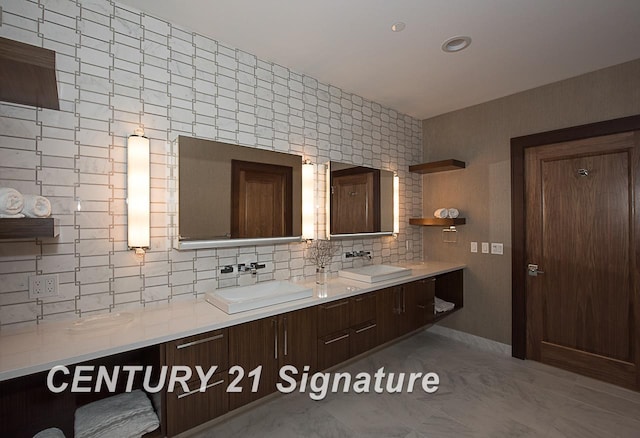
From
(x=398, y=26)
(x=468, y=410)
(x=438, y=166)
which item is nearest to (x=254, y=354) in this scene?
(x=468, y=410)

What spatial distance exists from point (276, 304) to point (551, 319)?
2749 millimetres

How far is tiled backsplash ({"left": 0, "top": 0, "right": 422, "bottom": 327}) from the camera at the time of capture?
1.63 metres

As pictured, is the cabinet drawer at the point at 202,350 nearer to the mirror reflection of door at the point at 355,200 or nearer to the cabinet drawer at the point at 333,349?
the cabinet drawer at the point at 333,349

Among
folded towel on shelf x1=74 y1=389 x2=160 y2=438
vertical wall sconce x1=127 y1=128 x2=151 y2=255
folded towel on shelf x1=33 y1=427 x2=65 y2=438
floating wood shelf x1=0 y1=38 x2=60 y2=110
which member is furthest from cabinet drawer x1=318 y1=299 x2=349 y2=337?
floating wood shelf x1=0 y1=38 x2=60 y2=110

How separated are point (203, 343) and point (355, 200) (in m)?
2.01

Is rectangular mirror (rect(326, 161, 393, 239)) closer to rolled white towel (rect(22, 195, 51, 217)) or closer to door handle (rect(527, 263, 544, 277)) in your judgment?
door handle (rect(527, 263, 544, 277))

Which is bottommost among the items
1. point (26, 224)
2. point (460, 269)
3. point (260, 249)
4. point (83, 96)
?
point (460, 269)

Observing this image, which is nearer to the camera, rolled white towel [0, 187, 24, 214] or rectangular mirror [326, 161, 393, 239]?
rolled white towel [0, 187, 24, 214]

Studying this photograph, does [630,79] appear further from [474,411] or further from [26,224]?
[26,224]

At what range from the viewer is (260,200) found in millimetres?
2486

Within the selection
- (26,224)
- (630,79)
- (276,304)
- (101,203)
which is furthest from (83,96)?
(630,79)

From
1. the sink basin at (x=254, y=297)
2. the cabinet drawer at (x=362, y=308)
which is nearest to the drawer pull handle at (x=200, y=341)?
the sink basin at (x=254, y=297)

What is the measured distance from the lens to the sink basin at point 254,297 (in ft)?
6.18

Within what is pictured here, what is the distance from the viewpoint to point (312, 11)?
77.3 inches
